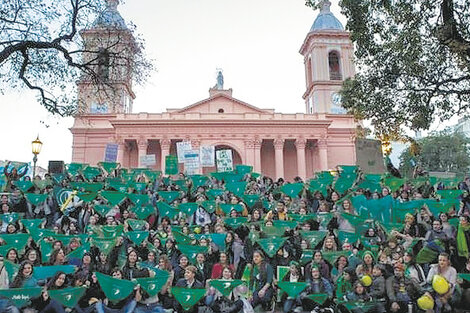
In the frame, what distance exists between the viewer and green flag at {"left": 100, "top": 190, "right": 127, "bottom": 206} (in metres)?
11.4

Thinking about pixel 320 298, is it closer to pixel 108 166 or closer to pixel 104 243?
pixel 104 243

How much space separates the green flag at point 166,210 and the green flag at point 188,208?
14 centimetres

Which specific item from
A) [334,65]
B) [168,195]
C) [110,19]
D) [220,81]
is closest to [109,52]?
[110,19]

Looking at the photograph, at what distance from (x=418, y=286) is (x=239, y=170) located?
911 centimetres

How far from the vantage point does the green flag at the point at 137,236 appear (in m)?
9.07

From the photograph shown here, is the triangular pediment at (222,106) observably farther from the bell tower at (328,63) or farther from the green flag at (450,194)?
the green flag at (450,194)

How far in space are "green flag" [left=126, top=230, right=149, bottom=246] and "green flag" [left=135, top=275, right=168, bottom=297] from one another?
2.19 meters

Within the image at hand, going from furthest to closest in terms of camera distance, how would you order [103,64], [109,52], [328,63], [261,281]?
[328,63] → [103,64] → [109,52] → [261,281]

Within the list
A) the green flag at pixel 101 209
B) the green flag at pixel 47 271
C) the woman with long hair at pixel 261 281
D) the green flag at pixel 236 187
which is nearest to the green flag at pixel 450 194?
the green flag at pixel 236 187

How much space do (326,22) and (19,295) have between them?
139 feet

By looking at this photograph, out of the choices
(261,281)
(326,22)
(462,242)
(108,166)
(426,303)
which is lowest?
(426,303)

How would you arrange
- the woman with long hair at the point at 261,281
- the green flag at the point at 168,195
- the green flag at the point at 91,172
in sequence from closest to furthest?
the woman with long hair at the point at 261,281 < the green flag at the point at 168,195 < the green flag at the point at 91,172

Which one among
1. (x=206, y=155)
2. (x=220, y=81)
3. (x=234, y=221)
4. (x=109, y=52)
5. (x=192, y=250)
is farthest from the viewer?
(x=220, y=81)

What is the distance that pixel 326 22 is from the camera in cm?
4362
